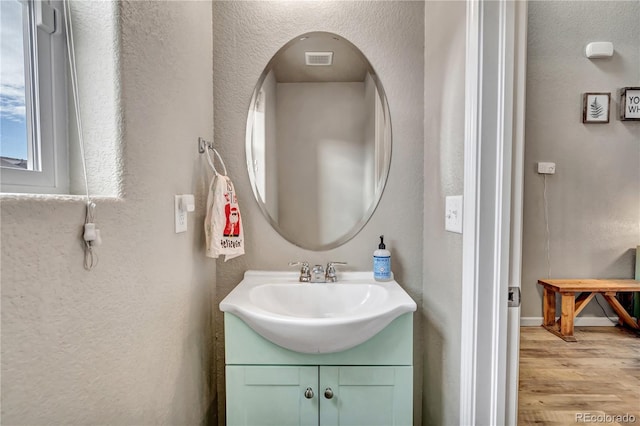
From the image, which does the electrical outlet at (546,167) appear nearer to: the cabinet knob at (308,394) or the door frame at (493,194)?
the door frame at (493,194)

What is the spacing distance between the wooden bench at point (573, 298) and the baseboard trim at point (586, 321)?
6 cm

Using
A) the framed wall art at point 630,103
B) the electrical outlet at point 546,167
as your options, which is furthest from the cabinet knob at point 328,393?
the framed wall art at point 630,103

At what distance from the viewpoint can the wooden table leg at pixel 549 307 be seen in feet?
8.55

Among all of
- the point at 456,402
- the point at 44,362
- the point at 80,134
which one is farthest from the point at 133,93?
the point at 456,402

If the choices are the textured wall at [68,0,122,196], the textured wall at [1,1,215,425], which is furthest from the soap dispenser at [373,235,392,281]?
the textured wall at [68,0,122,196]

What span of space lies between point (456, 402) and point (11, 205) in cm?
130

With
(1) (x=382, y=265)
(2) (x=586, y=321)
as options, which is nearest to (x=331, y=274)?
(1) (x=382, y=265)

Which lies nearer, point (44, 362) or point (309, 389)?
point (44, 362)

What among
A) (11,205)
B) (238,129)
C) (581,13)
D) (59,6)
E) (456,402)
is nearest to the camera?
(11,205)

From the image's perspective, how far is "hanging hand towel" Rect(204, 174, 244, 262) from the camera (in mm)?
1254

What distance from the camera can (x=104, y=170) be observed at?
2.57 feet

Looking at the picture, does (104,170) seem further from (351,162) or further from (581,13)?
(581,13)

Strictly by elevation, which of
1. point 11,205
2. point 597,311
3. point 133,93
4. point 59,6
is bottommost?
point 597,311

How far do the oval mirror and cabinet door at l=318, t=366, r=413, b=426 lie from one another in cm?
55
